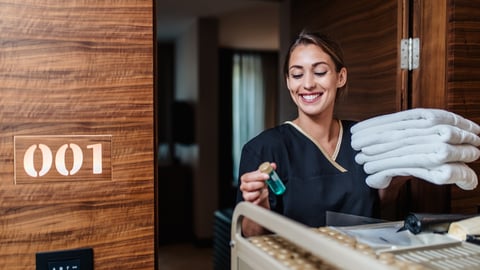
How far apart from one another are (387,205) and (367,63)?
49 cm

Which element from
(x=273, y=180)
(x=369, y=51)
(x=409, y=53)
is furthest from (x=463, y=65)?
(x=273, y=180)

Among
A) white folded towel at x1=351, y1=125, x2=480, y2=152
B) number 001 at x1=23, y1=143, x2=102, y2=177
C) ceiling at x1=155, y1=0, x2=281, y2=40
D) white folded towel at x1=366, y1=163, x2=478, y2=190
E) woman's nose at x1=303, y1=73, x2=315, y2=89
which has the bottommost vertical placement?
white folded towel at x1=366, y1=163, x2=478, y2=190

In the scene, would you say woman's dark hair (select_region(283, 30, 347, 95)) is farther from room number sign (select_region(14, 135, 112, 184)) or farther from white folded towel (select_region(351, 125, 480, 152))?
room number sign (select_region(14, 135, 112, 184))

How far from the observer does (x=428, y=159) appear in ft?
3.09

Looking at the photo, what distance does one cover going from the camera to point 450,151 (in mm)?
918

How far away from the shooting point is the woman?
1115 millimetres

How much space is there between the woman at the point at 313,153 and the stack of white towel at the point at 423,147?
8 centimetres

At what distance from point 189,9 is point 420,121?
3116mm

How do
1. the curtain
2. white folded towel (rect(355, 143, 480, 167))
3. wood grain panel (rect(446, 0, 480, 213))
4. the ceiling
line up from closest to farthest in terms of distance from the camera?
white folded towel (rect(355, 143, 480, 167)) < wood grain panel (rect(446, 0, 480, 213)) < the ceiling < the curtain

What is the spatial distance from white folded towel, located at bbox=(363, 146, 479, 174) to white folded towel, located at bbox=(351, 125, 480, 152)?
24mm

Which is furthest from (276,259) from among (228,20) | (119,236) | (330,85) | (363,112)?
(228,20)

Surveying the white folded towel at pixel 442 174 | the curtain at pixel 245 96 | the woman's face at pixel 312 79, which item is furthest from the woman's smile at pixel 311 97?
the curtain at pixel 245 96

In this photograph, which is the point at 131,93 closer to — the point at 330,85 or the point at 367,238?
the point at 330,85

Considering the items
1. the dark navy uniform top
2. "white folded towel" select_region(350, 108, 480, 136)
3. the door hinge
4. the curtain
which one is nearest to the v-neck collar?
the dark navy uniform top
